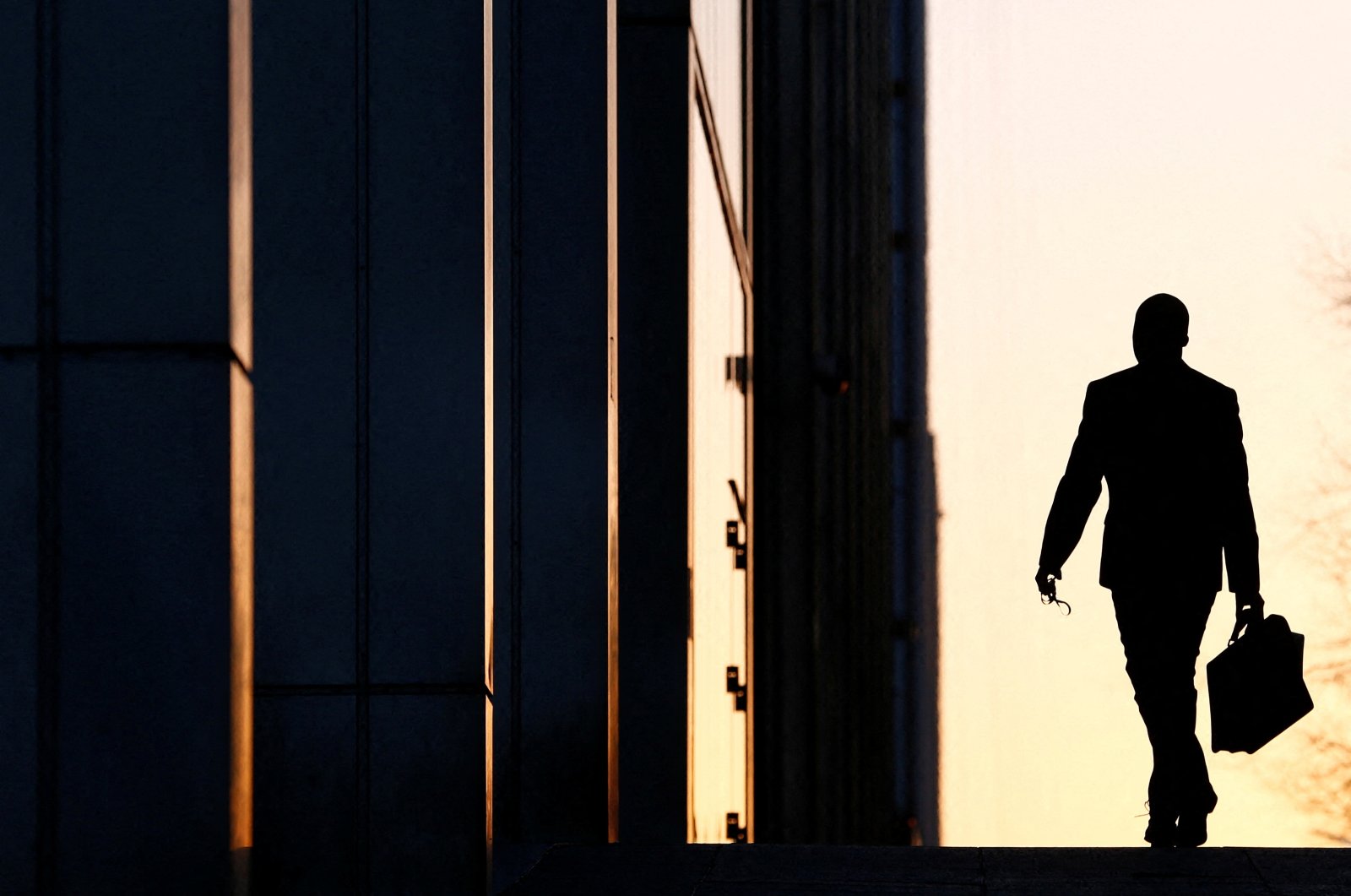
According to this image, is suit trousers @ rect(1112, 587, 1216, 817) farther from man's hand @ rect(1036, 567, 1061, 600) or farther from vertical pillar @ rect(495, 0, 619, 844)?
vertical pillar @ rect(495, 0, 619, 844)

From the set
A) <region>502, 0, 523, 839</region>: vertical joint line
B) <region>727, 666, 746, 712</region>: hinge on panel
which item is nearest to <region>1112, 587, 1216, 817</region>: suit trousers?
<region>502, 0, 523, 839</region>: vertical joint line

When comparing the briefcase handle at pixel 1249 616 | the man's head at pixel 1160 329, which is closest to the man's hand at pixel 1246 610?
the briefcase handle at pixel 1249 616

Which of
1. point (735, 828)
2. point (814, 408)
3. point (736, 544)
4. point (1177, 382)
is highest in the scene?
point (814, 408)

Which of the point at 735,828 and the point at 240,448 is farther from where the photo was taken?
the point at 735,828

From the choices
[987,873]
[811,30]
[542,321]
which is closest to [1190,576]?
[987,873]

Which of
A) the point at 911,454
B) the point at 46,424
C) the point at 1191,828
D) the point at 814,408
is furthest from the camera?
the point at 911,454

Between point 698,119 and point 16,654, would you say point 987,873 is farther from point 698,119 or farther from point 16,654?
point 698,119

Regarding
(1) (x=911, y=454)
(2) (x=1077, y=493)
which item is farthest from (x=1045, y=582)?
(1) (x=911, y=454)

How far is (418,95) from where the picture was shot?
590 cm

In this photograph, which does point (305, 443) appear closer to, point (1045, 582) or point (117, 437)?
point (117, 437)

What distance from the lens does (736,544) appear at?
1472cm

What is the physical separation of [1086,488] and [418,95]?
9.46ft

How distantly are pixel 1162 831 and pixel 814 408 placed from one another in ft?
39.2

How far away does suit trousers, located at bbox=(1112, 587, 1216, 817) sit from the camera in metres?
7.10
